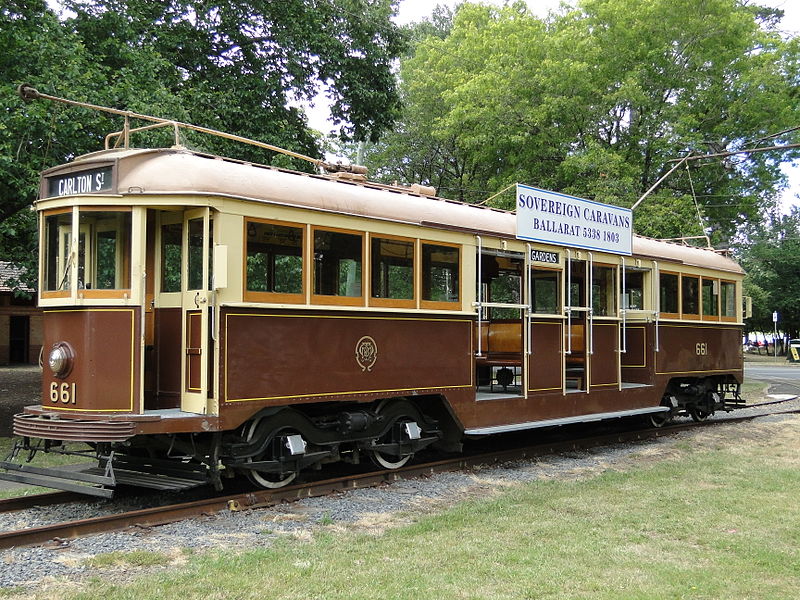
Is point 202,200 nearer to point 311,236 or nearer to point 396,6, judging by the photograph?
point 311,236

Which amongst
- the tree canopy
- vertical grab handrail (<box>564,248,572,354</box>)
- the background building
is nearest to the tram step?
vertical grab handrail (<box>564,248,572,354</box>)

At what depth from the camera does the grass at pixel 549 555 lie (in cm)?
512

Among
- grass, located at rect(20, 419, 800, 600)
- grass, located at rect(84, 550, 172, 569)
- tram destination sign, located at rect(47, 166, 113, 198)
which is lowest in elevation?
grass, located at rect(20, 419, 800, 600)

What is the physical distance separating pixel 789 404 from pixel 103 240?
16477mm

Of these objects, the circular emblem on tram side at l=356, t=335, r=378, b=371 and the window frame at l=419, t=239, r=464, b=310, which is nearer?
the circular emblem on tram side at l=356, t=335, r=378, b=371

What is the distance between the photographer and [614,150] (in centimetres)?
2295

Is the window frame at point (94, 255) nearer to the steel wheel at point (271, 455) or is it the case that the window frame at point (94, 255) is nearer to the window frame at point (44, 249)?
the window frame at point (44, 249)

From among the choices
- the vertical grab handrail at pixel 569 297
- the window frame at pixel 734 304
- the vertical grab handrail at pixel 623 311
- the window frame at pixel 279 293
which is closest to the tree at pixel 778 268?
the window frame at pixel 734 304

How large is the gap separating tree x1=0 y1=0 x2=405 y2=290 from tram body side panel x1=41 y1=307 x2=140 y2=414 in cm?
459

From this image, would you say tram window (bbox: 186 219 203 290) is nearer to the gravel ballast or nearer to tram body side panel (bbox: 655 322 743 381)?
the gravel ballast

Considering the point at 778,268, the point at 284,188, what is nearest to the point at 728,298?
the point at 284,188

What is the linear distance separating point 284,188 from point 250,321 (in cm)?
134

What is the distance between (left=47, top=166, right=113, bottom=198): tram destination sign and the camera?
731 centimetres

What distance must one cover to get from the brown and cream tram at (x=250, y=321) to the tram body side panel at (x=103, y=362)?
12 millimetres
